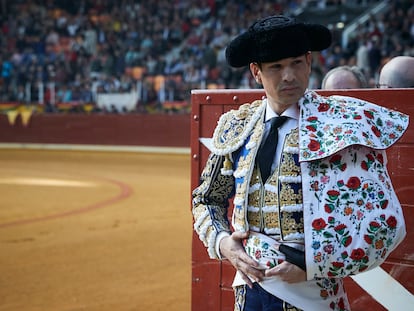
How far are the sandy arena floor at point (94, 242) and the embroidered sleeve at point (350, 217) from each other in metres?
2.34

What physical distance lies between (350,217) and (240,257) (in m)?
0.29

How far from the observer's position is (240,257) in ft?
5.59

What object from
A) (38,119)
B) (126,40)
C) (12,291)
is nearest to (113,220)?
(12,291)

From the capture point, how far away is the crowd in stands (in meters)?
14.3

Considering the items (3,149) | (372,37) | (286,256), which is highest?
(372,37)

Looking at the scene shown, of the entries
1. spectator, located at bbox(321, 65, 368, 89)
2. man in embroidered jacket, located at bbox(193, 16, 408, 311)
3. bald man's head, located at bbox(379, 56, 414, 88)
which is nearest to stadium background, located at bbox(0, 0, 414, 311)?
spectator, located at bbox(321, 65, 368, 89)

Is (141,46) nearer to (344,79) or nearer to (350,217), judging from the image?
(344,79)

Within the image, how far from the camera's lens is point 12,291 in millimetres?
4137

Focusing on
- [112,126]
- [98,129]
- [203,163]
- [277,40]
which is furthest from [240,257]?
[98,129]

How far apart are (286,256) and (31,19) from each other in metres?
21.2

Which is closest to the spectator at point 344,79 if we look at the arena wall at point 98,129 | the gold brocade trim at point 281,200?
the gold brocade trim at point 281,200

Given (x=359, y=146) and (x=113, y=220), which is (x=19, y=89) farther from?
(x=359, y=146)

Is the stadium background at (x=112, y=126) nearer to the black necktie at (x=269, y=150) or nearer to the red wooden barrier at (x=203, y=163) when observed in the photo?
the red wooden barrier at (x=203, y=163)

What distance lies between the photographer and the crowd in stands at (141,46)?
14258 millimetres
